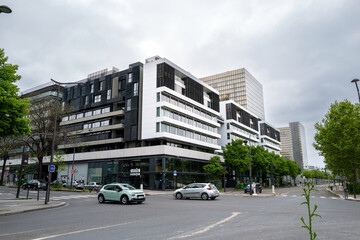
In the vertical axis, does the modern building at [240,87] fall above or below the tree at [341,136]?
above

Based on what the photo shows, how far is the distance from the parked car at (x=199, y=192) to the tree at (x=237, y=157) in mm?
26186

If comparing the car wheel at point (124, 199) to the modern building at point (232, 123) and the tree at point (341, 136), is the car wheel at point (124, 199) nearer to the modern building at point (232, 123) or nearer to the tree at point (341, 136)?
the tree at point (341, 136)

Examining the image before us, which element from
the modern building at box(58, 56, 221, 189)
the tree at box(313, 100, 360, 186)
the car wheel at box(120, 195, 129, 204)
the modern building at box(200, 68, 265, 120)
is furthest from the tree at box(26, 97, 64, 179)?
the modern building at box(200, 68, 265, 120)

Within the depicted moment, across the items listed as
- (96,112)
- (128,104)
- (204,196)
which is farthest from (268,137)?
(204,196)

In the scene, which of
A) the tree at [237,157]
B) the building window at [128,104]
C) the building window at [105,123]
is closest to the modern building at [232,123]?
the tree at [237,157]

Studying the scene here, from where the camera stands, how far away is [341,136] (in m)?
35.8

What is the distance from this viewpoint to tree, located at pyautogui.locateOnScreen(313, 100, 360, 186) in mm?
33719

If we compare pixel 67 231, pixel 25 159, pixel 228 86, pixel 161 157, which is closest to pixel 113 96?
pixel 161 157

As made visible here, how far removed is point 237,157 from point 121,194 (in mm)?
34502

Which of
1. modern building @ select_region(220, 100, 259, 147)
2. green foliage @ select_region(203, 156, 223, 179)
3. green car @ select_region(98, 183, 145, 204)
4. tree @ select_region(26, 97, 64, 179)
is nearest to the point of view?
green car @ select_region(98, 183, 145, 204)

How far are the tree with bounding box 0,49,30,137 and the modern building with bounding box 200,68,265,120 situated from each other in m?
98.8

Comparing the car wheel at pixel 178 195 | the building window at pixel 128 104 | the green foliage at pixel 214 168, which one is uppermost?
the building window at pixel 128 104

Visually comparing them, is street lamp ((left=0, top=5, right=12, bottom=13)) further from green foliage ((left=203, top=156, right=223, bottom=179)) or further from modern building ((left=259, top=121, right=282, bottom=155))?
modern building ((left=259, top=121, right=282, bottom=155))

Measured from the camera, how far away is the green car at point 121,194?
19016 millimetres
